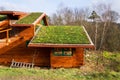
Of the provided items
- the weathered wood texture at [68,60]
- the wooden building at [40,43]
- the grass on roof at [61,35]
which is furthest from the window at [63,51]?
the grass on roof at [61,35]

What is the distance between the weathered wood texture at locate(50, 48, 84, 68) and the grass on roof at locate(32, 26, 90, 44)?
874 millimetres

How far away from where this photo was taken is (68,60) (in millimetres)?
18047

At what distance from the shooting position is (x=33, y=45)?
17531 millimetres

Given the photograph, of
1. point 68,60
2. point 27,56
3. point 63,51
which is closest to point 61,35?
point 63,51

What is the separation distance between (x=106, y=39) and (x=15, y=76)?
94.8 ft

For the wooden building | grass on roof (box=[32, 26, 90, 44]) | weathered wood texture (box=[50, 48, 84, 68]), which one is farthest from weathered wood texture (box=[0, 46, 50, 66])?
grass on roof (box=[32, 26, 90, 44])

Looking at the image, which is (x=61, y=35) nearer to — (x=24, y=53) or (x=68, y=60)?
(x=68, y=60)

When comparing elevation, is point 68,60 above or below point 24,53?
below

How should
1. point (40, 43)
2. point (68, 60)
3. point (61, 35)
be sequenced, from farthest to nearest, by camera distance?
point (61, 35) → point (68, 60) → point (40, 43)

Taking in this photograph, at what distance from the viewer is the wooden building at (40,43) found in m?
17.8

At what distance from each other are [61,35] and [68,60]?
2180 mm

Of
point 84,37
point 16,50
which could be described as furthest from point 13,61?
point 84,37

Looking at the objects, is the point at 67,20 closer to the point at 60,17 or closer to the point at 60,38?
the point at 60,17

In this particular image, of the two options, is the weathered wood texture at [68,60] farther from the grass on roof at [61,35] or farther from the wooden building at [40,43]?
the grass on roof at [61,35]
